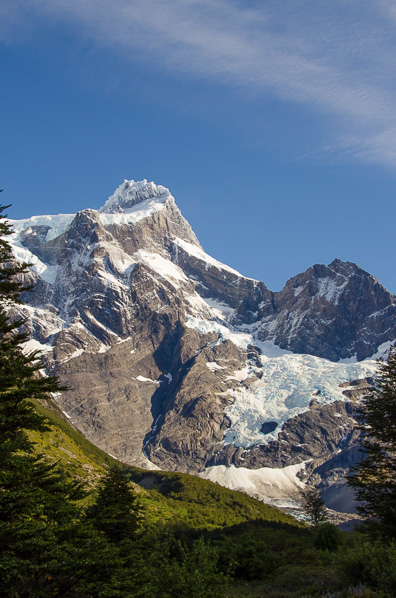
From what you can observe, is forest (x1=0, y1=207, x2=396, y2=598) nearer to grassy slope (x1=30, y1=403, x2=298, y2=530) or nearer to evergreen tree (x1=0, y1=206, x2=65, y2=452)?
evergreen tree (x1=0, y1=206, x2=65, y2=452)

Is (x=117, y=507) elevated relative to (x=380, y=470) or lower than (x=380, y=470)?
lower

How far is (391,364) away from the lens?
1834 inches

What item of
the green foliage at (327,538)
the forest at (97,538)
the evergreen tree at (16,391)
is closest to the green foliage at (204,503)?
the green foliage at (327,538)

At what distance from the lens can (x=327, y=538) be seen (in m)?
60.8

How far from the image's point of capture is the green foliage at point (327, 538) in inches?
2371

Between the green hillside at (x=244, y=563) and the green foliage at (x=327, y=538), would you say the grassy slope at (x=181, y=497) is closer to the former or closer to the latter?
the green hillside at (x=244, y=563)

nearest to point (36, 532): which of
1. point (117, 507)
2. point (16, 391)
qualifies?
point (16, 391)

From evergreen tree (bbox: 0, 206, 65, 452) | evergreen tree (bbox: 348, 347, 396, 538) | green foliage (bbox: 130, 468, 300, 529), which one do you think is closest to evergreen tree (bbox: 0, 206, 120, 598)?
evergreen tree (bbox: 0, 206, 65, 452)

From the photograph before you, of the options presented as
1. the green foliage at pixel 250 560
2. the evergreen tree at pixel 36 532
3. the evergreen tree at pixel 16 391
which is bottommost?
the green foliage at pixel 250 560

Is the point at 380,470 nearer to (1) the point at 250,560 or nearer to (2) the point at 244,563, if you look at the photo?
(1) the point at 250,560

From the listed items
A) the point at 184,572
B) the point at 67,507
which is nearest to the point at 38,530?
the point at 67,507

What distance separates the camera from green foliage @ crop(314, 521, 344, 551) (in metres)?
60.2

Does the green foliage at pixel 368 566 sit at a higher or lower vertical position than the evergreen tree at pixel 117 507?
higher

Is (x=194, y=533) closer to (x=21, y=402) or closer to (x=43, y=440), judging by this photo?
(x=21, y=402)
